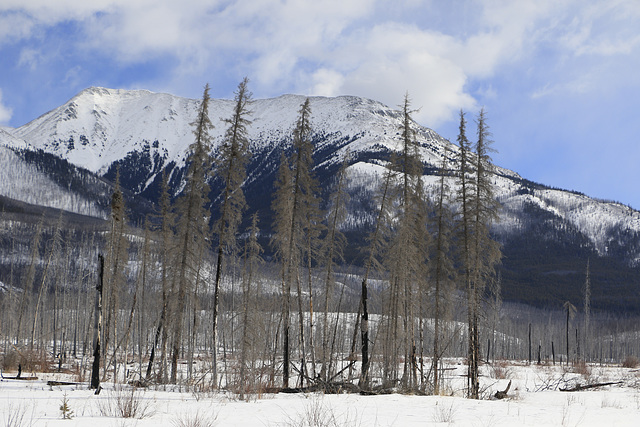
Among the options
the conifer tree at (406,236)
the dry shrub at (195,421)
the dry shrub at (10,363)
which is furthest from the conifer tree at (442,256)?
the dry shrub at (10,363)

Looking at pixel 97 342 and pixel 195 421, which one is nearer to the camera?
pixel 195 421

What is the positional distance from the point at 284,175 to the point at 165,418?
14.4 m

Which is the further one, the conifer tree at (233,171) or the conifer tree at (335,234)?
the conifer tree at (335,234)

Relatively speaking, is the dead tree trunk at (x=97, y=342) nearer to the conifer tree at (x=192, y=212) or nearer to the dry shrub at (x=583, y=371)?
the conifer tree at (x=192, y=212)

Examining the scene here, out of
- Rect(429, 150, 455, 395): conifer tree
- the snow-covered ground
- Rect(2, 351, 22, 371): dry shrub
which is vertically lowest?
Rect(2, 351, 22, 371): dry shrub

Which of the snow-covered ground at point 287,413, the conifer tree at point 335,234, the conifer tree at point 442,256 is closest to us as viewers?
the snow-covered ground at point 287,413

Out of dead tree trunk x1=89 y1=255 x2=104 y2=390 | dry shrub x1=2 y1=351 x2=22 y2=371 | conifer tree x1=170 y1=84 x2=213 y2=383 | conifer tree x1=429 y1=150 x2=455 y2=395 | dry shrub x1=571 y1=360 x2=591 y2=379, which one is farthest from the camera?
dry shrub x1=571 y1=360 x2=591 y2=379

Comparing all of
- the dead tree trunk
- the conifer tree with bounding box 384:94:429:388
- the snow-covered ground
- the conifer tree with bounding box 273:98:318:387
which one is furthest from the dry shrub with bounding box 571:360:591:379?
the dead tree trunk

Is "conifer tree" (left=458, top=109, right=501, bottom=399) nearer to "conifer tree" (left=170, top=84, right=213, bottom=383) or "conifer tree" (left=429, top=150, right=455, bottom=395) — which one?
"conifer tree" (left=429, top=150, right=455, bottom=395)

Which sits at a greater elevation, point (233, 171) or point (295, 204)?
point (233, 171)

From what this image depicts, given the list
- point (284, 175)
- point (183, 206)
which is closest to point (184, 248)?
point (183, 206)

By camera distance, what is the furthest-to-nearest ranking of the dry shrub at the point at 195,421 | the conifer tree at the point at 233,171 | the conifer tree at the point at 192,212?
the conifer tree at the point at 192,212, the conifer tree at the point at 233,171, the dry shrub at the point at 195,421

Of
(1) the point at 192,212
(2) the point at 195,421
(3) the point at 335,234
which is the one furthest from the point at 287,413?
(1) the point at 192,212

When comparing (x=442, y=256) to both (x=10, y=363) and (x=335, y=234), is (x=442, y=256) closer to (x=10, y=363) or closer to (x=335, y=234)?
(x=335, y=234)
